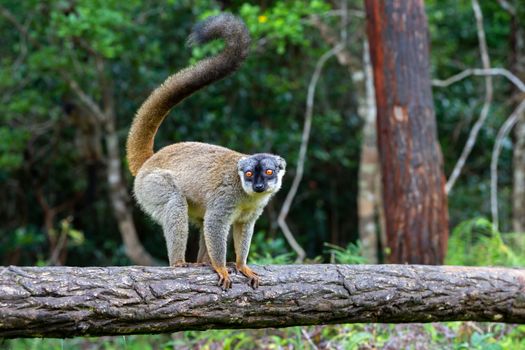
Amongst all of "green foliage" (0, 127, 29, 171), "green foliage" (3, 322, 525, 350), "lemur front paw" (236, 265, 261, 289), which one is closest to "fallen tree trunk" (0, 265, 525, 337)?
"lemur front paw" (236, 265, 261, 289)

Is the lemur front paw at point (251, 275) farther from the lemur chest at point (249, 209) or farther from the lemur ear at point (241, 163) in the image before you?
the lemur ear at point (241, 163)

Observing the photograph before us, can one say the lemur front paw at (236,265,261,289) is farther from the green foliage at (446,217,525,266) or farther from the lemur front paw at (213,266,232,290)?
the green foliage at (446,217,525,266)

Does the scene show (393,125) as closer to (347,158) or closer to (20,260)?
(347,158)

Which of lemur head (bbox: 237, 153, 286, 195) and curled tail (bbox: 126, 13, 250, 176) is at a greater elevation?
curled tail (bbox: 126, 13, 250, 176)

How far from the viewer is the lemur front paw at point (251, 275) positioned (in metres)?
4.28

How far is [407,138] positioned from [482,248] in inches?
64.3

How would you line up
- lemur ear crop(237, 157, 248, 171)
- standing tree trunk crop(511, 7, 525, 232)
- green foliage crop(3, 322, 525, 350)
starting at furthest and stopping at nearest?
standing tree trunk crop(511, 7, 525, 232)
green foliage crop(3, 322, 525, 350)
lemur ear crop(237, 157, 248, 171)

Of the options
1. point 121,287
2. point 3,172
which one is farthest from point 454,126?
point 121,287

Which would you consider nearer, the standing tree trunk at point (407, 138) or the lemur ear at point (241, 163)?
the lemur ear at point (241, 163)

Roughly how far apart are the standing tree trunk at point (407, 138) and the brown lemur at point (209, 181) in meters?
2.64

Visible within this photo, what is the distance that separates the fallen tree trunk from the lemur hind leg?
48 centimetres

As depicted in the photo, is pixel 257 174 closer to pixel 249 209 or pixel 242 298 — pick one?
pixel 249 209

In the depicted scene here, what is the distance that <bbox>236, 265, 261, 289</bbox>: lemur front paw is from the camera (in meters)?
4.28

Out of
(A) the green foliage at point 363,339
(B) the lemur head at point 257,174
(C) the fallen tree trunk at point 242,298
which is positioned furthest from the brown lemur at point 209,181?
(A) the green foliage at point 363,339
